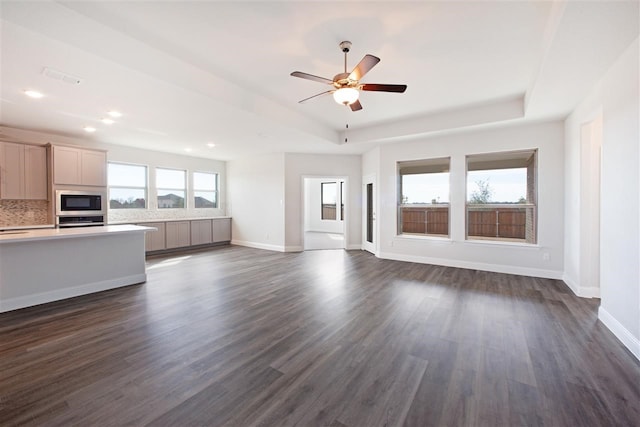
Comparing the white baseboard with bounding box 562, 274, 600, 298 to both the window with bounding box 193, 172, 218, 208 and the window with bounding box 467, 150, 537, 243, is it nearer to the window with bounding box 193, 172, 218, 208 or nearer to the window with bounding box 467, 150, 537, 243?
the window with bounding box 467, 150, 537, 243

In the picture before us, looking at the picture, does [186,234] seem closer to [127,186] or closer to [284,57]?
[127,186]

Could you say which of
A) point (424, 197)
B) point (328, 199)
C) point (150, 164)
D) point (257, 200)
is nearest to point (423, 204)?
point (424, 197)

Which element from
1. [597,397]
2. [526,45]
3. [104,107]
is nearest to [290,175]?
[104,107]

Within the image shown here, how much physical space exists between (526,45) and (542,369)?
3106mm

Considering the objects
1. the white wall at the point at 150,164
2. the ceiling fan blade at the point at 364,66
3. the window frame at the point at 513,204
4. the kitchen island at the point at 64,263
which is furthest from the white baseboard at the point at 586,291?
the white wall at the point at 150,164

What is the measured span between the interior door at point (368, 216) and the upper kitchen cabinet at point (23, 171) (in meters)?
6.89

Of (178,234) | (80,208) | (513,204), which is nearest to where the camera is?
(513,204)

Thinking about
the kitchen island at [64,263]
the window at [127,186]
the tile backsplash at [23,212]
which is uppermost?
the window at [127,186]

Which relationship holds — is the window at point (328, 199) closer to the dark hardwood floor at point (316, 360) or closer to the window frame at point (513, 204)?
the window frame at point (513, 204)

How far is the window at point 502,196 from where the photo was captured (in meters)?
5.01

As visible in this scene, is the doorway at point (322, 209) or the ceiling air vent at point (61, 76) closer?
the ceiling air vent at point (61, 76)

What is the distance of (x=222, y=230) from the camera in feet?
27.6

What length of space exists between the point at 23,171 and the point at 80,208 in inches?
41.4

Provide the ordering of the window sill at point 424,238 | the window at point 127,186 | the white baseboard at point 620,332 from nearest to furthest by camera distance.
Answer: the white baseboard at point 620,332 < the window sill at point 424,238 < the window at point 127,186
